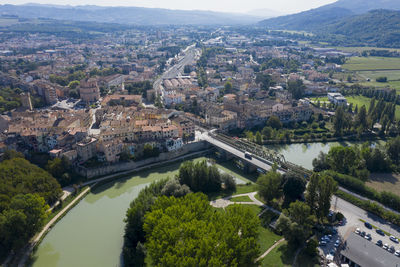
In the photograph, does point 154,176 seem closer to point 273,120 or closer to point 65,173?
point 65,173

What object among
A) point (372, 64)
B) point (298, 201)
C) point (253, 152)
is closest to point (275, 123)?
point (253, 152)

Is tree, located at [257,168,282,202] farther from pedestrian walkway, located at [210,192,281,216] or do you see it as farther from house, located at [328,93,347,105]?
house, located at [328,93,347,105]

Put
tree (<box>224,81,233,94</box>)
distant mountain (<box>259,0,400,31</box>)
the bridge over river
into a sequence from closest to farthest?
the bridge over river, tree (<box>224,81,233,94</box>), distant mountain (<box>259,0,400,31</box>)

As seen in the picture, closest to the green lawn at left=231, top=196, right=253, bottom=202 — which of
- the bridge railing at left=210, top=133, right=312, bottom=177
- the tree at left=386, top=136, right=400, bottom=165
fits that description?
the bridge railing at left=210, top=133, right=312, bottom=177

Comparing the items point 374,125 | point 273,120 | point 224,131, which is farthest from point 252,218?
point 374,125

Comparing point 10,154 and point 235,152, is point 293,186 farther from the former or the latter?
point 10,154
